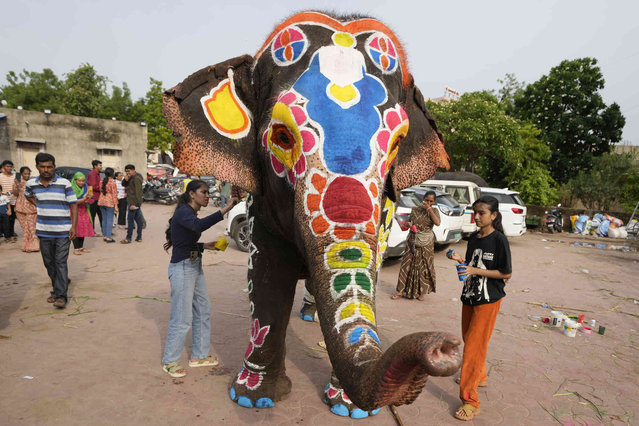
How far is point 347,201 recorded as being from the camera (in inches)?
78.3

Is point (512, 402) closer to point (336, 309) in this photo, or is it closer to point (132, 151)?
point (336, 309)

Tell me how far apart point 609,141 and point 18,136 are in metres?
37.2

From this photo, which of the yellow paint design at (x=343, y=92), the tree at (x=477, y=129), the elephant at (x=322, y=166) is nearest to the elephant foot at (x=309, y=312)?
the elephant at (x=322, y=166)

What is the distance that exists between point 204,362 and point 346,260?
263 cm

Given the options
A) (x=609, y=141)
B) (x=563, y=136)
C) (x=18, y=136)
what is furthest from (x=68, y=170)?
(x=609, y=141)

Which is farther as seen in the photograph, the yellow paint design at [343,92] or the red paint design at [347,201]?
the yellow paint design at [343,92]

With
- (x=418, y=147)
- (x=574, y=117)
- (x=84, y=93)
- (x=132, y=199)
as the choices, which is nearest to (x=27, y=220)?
(x=132, y=199)

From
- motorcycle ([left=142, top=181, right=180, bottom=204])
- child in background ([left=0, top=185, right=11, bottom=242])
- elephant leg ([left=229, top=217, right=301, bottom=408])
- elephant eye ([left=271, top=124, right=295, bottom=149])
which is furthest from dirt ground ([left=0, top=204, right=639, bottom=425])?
motorcycle ([left=142, top=181, right=180, bottom=204])

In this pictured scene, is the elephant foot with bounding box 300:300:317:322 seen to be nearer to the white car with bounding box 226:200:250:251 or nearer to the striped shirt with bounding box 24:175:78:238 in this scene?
the striped shirt with bounding box 24:175:78:238

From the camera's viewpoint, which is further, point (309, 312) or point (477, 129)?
point (477, 129)

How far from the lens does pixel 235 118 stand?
110 inches

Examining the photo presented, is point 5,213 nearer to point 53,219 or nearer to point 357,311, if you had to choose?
point 53,219

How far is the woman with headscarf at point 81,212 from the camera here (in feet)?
24.9

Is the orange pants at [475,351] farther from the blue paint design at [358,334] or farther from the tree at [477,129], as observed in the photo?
the tree at [477,129]
